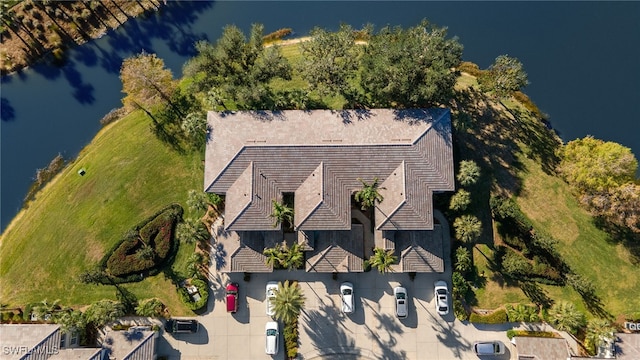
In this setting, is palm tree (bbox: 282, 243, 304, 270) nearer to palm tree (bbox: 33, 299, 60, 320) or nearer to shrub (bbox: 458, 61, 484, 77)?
palm tree (bbox: 33, 299, 60, 320)

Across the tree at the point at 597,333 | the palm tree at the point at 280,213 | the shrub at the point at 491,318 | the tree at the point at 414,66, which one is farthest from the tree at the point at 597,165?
the palm tree at the point at 280,213

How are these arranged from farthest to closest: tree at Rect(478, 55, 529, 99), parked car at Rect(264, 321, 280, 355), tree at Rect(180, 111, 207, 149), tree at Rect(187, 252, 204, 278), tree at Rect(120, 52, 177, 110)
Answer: tree at Rect(120, 52, 177, 110)
tree at Rect(180, 111, 207, 149)
tree at Rect(187, 252, 204, 278)
tree at Rect(478, 55, 529, 99)
parked car at Rect(264, 321, 280, 355)

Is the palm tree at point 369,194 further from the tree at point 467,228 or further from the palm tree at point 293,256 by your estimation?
the tree at point 467,228

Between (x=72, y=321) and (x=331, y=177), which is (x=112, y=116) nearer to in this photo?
→ (x=72, y=321)

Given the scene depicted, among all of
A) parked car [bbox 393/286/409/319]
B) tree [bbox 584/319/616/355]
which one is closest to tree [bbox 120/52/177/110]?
parked car [bbox 393/286/409/319]

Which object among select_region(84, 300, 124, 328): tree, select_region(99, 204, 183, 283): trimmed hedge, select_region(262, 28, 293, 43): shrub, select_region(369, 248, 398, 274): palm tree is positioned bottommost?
select_region(84, 300, 124, 328): tree

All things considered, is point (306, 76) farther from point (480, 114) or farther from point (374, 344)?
point (374, 344)

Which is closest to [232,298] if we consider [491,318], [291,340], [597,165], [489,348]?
[291,340]
